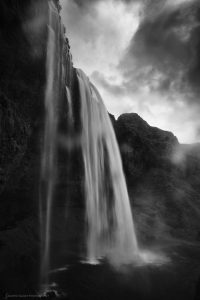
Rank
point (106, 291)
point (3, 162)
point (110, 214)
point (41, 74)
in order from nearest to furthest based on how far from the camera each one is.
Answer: point (106, 291)
point (3, 162)
point (41, 74)
point (110, 214)

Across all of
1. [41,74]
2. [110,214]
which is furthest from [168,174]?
[41,74]

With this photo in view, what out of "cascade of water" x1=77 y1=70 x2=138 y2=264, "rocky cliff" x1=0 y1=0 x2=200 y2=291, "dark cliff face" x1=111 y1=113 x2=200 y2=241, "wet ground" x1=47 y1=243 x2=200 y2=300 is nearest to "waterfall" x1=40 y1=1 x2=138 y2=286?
"cascade of water" x1=77 y1=70 x2=138 y2=264

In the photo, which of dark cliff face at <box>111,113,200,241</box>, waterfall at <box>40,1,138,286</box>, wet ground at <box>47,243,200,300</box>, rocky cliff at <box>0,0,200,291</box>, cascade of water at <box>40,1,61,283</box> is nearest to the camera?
wet ground at <box>47,243,200,300</box>

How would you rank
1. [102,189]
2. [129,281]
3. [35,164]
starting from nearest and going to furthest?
[129,281] → [35,164] → [102,189]

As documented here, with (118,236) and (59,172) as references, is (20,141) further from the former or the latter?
(118,236)

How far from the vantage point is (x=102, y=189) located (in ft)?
88.5

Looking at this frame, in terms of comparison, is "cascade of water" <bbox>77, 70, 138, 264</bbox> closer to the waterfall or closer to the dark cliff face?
the waterfall

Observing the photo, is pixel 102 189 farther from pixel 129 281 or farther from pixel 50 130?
pixel 129 281

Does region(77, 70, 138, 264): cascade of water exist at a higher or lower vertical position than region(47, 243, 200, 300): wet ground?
higher

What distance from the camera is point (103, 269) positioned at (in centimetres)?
1958

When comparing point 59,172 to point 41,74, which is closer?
point 41,74

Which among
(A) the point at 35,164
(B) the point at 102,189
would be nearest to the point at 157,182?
(B) the point at 102,189

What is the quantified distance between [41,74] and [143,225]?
21.4 metres

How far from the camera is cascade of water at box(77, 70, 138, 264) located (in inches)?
981
